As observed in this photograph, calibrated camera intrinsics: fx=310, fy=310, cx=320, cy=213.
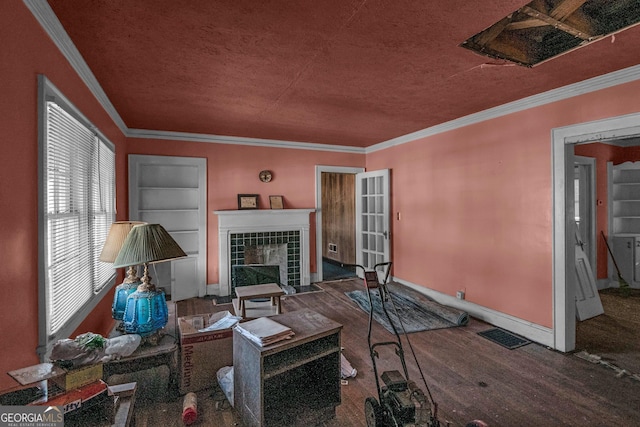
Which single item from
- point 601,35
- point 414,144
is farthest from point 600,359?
point 414,144

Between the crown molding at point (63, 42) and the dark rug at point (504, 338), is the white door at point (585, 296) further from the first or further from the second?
the crown molding at point (63, 42)


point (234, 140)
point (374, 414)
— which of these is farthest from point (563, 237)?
point (234, 140)

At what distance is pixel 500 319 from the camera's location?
140 inches

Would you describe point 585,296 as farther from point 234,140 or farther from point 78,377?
point 234,140

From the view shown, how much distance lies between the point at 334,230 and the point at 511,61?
5732 millimetres

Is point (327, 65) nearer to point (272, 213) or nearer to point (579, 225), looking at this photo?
point (272, 213)

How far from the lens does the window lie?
5.22 ft

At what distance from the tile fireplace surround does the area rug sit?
4.07ft

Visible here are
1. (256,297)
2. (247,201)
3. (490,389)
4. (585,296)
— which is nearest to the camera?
(490,389)

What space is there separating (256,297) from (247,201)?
2.67m

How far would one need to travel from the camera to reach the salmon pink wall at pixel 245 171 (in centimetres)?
478

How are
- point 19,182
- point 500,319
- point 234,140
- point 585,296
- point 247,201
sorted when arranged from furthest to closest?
point 247,201 → point 234,140 → point 585,296 → point 500,319 → point 19,182

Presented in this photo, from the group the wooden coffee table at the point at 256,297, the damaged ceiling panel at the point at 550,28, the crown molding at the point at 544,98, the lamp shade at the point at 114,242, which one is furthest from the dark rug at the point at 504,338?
the lamp shade at the point at 114,242

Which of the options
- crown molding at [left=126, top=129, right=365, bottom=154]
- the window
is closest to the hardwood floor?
the window
